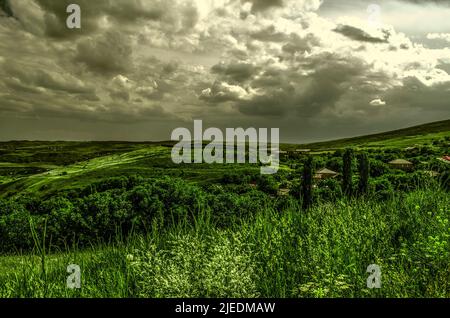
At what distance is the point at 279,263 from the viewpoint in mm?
6262

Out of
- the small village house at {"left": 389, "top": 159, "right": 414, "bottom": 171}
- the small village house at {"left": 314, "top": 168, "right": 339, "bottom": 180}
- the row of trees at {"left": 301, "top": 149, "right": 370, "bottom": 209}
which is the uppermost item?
the row of trees at {"left": 301, "top": 149, "right": 370, "bottom": 209}

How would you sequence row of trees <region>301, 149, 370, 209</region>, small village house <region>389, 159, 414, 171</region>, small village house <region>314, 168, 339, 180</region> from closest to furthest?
row of trees <region>301, 149, 370, 209</region> → small village house <region>389, 159, 414, 171</region> → small village house <region>314, 168, 339, 180</region>

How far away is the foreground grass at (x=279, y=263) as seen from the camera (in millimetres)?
5250

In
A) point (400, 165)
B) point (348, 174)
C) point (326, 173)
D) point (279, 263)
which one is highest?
point (279, 263)

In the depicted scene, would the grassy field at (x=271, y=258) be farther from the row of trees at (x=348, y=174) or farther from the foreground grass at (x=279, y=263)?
the row of trees at (x=348, y=174)

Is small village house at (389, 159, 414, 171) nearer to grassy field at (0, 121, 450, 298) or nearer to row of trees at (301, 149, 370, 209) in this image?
row of trees at (301, 149, 370, 209)

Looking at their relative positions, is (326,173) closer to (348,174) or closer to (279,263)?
(348,174)

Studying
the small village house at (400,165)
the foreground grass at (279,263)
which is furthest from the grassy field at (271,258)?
the small village house at (400,165)

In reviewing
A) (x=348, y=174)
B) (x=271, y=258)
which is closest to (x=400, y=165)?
(x=348, y=174)

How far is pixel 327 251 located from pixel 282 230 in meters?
1.47

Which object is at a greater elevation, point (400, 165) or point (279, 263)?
point (279, 263)

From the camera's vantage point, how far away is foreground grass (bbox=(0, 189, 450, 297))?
5250 mm

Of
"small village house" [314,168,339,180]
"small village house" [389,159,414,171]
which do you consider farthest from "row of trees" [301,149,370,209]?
"small village house" [389,159,414,171]

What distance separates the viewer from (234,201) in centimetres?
3978
